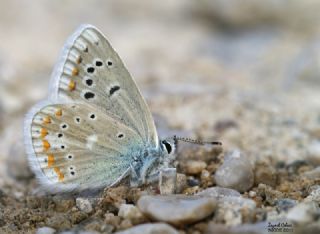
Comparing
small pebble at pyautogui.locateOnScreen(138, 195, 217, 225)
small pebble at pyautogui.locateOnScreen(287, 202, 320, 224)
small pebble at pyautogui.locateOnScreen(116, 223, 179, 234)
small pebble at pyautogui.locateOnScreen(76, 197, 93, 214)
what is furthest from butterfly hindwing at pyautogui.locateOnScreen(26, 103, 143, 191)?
small pebble at pyautogui.locateOnScreen(287, 202, 320, 224)

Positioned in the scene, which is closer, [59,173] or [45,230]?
[45,230]

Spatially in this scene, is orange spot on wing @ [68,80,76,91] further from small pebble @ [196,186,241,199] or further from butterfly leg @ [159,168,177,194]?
small pebble @ [196,186,241,199]

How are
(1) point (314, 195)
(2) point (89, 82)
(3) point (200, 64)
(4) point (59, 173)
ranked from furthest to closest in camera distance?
(3) point (200, 64)
(2) point (89, 82)
(4) point (59, 173)
(1) point (314, 195)

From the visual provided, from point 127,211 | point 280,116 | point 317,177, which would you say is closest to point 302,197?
point 317,177

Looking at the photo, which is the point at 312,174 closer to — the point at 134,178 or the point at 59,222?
the point at 134,178

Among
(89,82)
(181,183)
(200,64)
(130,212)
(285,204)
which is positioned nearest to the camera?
(130,212)

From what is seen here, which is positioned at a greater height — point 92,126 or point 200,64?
point 200,64

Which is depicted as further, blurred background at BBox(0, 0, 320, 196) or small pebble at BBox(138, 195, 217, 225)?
blurred background at BBox(0, 0, 320, 196)

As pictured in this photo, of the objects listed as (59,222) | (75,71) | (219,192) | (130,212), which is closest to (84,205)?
(59,222)
